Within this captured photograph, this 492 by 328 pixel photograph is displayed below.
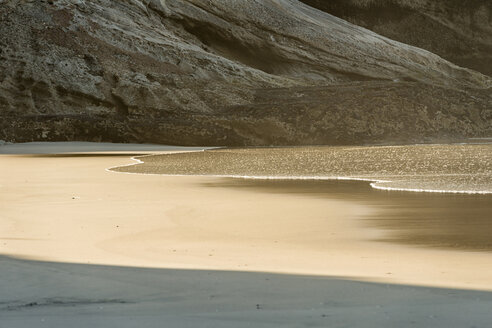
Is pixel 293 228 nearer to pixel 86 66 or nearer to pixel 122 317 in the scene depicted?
pixel 122 317

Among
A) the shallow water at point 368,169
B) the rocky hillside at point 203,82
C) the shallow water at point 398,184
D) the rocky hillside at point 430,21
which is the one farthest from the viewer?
the rocky hillside at point 430,21

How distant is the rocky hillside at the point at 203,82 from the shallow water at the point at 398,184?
51.9ft

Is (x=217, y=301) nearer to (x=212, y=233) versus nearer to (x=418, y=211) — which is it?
(x=212, y=233)

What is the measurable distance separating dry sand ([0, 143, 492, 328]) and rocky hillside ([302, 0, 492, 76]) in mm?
62583

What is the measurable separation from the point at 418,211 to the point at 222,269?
Answer: 5.13 meters

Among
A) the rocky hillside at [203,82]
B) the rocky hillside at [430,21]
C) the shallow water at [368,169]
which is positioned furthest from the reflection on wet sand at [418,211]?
the rocky hillside at [430,21]

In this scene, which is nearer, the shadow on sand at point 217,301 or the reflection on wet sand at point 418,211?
the shadow on sand at point 217,301

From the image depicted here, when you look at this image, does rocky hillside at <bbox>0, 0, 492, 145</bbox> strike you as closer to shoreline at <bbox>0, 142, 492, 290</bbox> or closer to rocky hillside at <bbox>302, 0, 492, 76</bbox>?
rocky hillside at <bbox>302, 0, 492, 76</bbox>

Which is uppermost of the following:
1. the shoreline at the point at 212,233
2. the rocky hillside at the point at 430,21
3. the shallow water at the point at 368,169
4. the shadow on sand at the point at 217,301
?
the rocky hillside at the point at 430,21

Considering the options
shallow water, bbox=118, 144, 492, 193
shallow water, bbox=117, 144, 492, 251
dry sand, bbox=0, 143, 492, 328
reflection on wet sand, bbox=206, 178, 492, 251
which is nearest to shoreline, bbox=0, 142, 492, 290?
dry sand, bbox=0, 143, 492, 328

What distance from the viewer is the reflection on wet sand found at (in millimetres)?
9366

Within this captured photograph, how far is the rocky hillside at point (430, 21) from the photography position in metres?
74.6

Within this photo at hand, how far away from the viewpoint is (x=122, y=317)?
5.42m

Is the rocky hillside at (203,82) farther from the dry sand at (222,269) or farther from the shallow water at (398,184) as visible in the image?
the dry sand at (222,269)
